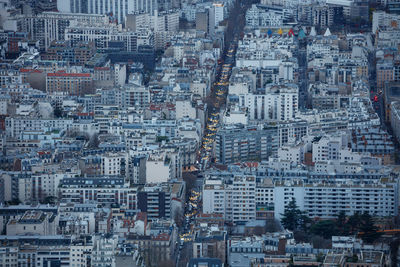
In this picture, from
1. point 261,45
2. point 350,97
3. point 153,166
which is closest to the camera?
point 153,166

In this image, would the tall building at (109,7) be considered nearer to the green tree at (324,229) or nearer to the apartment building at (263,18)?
the apartment building at (263,18)

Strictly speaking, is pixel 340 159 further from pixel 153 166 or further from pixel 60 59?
pixel 60 59

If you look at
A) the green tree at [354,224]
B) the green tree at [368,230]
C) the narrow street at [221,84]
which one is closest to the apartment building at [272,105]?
the narrow street at [221,84]

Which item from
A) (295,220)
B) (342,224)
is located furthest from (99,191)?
(342,224)

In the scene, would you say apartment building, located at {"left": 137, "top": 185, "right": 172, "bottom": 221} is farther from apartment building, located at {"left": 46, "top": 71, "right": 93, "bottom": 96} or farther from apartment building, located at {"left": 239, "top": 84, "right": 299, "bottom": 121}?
apartment building, located at {"left": 46, "top": 71, "right": 93, "bottom": 96}

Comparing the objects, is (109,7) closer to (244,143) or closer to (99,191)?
(244,143)

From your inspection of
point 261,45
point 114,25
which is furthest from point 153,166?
point 114,25

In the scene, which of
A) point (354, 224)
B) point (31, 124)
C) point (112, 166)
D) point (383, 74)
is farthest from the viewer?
point (383, 74)

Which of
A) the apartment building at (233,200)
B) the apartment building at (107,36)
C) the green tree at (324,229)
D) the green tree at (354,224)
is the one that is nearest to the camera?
the green tree at (324,229)
